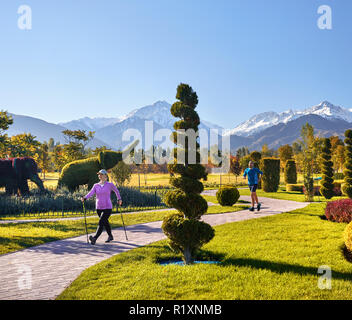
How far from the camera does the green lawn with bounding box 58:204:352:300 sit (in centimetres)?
437

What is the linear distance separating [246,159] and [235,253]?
78.3 ft

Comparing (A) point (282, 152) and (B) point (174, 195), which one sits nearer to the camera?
(B) point (174, 195)

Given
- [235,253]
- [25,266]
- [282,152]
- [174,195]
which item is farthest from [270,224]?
[282,152]

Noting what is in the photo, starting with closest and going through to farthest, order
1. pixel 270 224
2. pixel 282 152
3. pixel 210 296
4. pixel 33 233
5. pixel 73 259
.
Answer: pixel 210 296 → pixel 73 259 → pixel 33 233 → pixel 270 224 → pixel 282 152

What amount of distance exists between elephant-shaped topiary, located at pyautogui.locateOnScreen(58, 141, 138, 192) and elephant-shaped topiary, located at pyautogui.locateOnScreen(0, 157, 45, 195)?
1.94 meters

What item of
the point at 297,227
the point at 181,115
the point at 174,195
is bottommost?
the point at 297,227

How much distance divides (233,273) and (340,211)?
7527 mm

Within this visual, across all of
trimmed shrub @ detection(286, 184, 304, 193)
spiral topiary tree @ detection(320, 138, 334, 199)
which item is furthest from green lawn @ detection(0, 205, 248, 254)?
trimmed shrub @ detection(286, 184, 304, 193)

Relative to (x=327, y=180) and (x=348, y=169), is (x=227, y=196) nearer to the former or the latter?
(x=348, y=169)

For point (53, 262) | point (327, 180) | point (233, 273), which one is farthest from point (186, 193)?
point (327, 180)

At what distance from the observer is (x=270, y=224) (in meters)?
10.1

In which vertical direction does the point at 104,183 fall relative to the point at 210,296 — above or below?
above

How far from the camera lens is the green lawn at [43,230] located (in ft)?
26.0

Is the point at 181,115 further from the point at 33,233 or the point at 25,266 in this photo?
the point at 33,233
